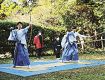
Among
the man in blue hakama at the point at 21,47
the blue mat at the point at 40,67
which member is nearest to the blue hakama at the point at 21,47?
the man in blue hakama at the point at 21,47

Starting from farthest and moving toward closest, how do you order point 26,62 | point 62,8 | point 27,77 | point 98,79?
point 62,8 < point 26,62 < point 27,77 < point 98,79

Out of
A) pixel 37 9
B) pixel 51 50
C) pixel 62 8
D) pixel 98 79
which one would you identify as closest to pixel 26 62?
Answer: pixel 98 79

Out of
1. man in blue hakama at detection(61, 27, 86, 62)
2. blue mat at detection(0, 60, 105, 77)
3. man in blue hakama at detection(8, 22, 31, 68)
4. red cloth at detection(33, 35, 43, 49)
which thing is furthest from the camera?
red cloth at detection(33, 35, 43, 49)

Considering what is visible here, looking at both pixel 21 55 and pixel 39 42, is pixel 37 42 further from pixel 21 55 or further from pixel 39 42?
pixel 21 55

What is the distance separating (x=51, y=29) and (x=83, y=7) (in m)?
3.86

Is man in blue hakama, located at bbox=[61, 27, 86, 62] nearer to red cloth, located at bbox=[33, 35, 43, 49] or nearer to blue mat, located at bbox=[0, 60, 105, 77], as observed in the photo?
blue mat, located at bbox=[0, 60, 105, 77]

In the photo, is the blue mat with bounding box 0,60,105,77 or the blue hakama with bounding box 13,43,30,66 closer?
the blue mat with bounding box 0,60,105,77

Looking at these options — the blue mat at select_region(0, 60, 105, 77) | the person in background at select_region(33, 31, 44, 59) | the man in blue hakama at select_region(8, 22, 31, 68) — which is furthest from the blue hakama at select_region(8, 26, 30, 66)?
the person in background at select_region(33, 31, 44, 59)

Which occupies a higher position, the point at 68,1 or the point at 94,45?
the point at 68,1

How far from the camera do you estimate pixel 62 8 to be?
24.9 metres

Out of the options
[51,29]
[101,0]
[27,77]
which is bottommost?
[27,77]

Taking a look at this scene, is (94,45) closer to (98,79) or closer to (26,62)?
(26,62)

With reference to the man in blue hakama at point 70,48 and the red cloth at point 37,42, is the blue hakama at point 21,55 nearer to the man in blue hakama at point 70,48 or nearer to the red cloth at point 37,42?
the man in blue hakama at point 70,48

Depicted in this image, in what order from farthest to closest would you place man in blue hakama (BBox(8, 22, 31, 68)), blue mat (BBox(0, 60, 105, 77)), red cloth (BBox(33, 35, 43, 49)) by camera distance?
red cloth (BBox(33, 35, 43, 49))
man in blue hakama (BBox(8, 22, 31, 68))
blue mat (BBox(0, 60, 105, 77))
